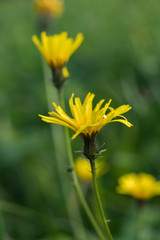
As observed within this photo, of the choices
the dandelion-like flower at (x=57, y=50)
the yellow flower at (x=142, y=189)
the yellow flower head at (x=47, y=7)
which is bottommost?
the yellow flower at (x=142, y=189)

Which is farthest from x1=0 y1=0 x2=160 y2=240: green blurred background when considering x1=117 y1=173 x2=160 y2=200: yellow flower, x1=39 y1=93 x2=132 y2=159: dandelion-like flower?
x1=39 y1=93 x2=132 y2=159: dandelion-like flower

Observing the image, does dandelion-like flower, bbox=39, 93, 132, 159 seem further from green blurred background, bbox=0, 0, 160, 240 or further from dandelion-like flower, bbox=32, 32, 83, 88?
green blurred background, bbox=0, 0, 160, 240

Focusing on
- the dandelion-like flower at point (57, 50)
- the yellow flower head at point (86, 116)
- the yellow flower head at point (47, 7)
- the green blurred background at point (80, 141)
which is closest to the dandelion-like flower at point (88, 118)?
the yellow flower head at point (86, 116)

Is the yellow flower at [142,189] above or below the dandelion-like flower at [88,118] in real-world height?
below

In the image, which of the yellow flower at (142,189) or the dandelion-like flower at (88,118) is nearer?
the dandelion-like flower at (88,118)

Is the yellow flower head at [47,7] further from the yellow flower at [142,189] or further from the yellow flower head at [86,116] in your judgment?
the yellow flower head at [86,116]

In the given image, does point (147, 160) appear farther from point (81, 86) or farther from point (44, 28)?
point (44, 28)

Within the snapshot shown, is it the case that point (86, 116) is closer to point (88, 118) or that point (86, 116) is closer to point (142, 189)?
point (88, 118)

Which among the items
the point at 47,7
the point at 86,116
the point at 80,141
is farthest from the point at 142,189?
the point at 47,7
